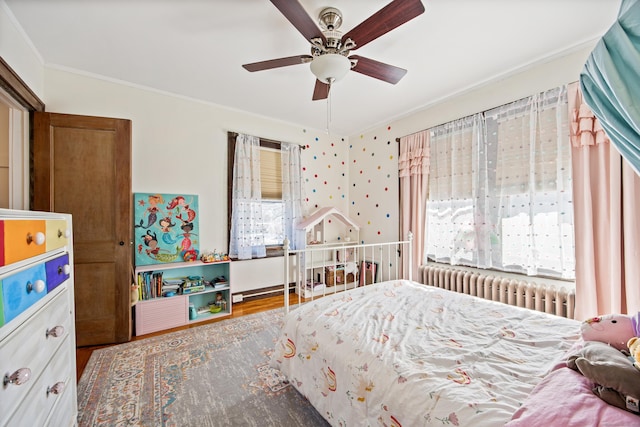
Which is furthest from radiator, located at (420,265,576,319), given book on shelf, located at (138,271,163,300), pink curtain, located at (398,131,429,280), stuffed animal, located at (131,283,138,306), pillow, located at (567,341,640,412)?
stuffed animal, located at (131,283,138,306)

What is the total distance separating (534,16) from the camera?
1730mm

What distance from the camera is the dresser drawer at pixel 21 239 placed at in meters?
0.75

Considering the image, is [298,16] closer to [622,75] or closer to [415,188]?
[622,75]

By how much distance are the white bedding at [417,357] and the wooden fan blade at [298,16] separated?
172cm

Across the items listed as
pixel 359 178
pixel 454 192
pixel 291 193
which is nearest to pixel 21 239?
pixel 291 193

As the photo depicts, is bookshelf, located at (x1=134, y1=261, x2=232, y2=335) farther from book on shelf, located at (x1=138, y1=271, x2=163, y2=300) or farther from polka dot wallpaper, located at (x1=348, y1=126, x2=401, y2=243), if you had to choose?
polka dot wallpaper, located at (x1=348, y1=126, x2=401, y2=243)

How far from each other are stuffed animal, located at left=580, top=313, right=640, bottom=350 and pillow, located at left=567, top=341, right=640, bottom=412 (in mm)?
273

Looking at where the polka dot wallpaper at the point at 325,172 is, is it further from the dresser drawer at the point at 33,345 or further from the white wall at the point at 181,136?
the dresser drawer at the point at 33,345

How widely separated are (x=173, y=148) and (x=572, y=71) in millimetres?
3893

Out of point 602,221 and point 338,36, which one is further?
point 602,221

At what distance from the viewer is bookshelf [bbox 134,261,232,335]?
8.38 feet

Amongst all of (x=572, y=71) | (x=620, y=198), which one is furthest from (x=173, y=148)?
(x=620, y=198)

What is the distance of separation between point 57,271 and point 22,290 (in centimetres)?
35

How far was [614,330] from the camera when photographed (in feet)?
3.39
